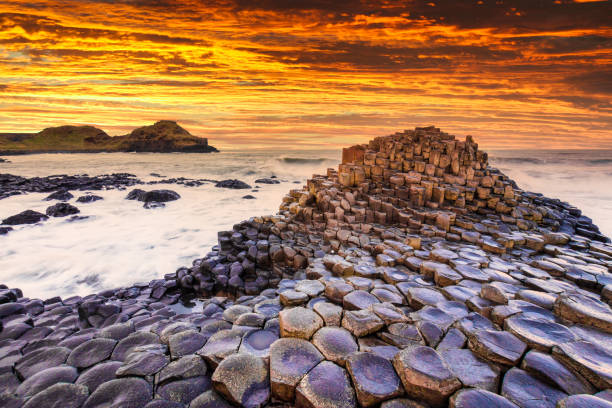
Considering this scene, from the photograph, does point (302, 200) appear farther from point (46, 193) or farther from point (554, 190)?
point (554, 190)

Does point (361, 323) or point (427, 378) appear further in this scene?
point (361, 323)

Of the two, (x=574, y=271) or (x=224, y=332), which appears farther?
(x=574, y=271)

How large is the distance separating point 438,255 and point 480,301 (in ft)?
5.08

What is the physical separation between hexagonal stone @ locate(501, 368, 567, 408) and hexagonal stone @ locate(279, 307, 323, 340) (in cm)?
177

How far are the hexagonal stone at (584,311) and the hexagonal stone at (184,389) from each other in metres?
4.08

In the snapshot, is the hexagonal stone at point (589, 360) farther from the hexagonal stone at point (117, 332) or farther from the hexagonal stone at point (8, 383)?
the hexagonal stone at point (8, 383)

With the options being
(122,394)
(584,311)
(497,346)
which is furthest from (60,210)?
(584,311)

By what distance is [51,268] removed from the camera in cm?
872

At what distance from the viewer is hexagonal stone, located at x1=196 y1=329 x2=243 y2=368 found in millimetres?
2684

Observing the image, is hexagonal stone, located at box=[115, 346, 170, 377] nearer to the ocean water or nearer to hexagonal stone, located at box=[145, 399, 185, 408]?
hexagonal stone, located at box=[145, 399, 185, 408]

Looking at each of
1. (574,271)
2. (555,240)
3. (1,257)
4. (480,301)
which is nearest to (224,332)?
(480,301)

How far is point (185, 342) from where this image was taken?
3061 mm

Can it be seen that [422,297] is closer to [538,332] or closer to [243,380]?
[538,332]

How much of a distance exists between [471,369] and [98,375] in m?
3.78
